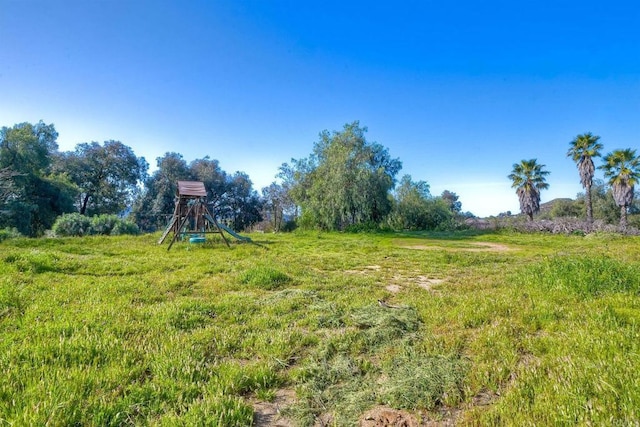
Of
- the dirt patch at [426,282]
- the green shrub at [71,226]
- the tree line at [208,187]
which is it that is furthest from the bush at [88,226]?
the dirt patch at [426,282]

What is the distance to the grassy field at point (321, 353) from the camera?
2.71 meters

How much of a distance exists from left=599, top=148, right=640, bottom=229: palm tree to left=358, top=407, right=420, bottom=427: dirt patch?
44.1 metres

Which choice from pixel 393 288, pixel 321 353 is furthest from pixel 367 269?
pixel 321 353

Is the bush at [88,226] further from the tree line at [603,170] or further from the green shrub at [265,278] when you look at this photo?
the tree line at [603,170]

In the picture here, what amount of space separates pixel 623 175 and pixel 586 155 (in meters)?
4.10

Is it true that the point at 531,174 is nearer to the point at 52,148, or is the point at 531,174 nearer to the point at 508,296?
the point at 508,296

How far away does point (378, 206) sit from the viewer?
1329 inches

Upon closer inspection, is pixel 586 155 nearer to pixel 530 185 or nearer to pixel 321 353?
pixel 530 185

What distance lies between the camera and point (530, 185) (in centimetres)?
4162

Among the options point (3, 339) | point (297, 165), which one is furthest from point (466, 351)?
point (297, 165)

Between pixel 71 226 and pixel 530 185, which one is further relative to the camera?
pixel 530 185

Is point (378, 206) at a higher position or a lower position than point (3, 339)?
higher

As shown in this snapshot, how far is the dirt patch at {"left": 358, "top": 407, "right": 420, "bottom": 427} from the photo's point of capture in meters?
2.70

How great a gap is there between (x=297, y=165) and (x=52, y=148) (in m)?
34.3
